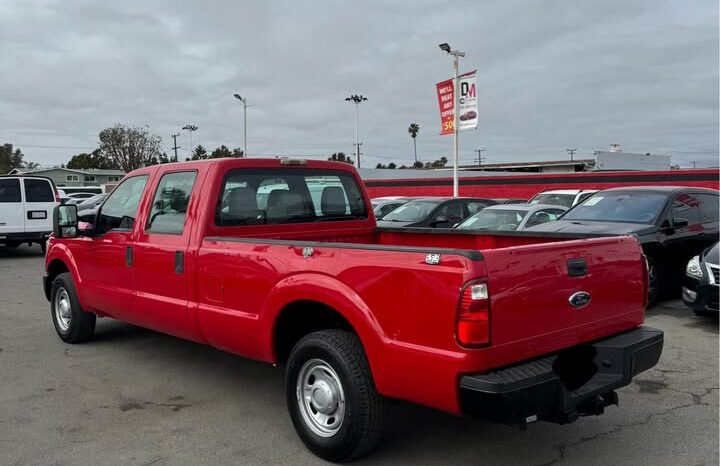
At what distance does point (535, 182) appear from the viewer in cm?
3077

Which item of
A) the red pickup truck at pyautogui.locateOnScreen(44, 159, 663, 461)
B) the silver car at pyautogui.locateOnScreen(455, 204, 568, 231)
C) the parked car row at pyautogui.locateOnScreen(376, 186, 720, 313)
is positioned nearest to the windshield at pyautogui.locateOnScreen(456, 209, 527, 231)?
the silver car at pyautogui.locateOnScreen(455, 204, 568, 231)

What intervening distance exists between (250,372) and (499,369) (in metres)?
3.11

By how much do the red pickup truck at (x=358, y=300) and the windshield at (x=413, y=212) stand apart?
8.96 meters

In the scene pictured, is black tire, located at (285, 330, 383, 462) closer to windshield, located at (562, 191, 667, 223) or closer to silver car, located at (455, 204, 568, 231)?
windshield, located at (562, 191, 667, 223)

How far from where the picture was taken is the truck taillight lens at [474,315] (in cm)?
310

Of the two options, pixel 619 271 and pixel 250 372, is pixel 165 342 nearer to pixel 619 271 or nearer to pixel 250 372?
pixel 250 372

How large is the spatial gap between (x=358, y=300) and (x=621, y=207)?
6.67 metres

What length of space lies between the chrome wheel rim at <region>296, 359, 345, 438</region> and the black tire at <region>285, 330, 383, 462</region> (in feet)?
0.07

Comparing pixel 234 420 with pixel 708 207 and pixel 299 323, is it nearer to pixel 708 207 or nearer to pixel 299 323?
pixel 299 323

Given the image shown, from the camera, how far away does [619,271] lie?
12.6ft

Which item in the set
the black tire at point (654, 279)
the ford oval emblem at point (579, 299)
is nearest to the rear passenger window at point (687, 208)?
the black tire at point (654, 279)

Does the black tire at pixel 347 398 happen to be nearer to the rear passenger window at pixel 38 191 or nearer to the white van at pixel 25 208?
the white van at pixel 25 208

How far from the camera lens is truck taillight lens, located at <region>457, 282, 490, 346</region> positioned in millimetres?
3104

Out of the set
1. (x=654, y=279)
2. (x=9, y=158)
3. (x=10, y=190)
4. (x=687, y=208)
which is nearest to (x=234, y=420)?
(x=654, y=279)
